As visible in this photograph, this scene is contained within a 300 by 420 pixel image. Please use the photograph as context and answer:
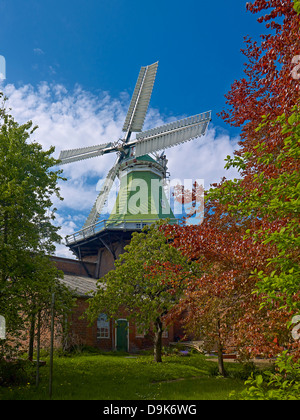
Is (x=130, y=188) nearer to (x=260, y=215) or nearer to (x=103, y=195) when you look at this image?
(x=103, y=195)

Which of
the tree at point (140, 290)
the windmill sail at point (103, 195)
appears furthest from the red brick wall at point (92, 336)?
the windmill sail at point (103, 195)

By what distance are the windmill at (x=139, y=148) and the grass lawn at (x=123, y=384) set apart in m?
17.7

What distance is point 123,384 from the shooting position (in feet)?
41.0

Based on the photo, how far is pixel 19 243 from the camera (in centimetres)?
1302

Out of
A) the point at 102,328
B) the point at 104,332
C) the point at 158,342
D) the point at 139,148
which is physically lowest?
the point at 104,332

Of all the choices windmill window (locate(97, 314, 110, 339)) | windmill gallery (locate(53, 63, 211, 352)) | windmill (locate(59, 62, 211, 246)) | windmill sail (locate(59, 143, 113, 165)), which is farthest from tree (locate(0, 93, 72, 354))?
windmill sail (locate(59, 143, 113, 165))

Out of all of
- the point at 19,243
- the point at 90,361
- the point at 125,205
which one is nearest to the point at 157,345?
the point at 90,361

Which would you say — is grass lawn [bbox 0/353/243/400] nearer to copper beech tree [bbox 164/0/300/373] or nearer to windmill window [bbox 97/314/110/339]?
copper beech tree [bbox 164/0/300/373]

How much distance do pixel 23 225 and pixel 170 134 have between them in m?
24.8

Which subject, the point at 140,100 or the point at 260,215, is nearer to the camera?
the point at 260,215

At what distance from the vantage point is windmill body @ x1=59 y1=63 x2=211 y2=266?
109 ft

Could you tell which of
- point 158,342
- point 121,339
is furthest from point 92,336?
point 158,342

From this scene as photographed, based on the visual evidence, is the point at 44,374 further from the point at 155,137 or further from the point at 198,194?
the point at 155,137

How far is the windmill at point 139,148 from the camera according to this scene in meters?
34.6
